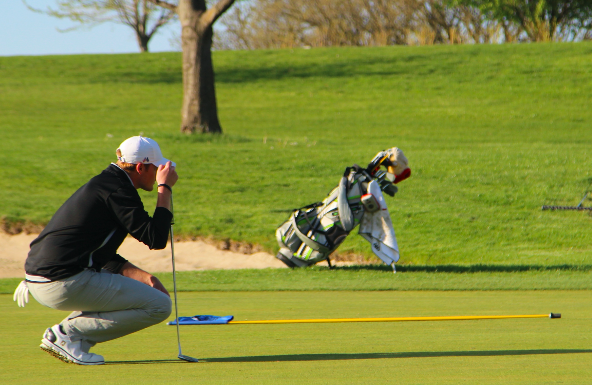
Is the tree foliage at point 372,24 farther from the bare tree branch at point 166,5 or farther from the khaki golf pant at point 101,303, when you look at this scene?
the khaki golf pant at point 101,303

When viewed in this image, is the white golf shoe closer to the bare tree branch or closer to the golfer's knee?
the golfer's knee

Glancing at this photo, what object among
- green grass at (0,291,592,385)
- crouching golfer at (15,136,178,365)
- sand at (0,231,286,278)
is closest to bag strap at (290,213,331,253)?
sand at (0,231,286,278)

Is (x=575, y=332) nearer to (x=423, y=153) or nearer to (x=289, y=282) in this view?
(x=289, y=282)

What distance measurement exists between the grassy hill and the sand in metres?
0.52

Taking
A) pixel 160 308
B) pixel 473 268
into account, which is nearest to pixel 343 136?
pixel 473 268

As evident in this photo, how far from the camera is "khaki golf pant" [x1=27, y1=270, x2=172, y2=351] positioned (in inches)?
187

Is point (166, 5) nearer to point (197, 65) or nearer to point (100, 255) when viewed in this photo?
point (197, 65)

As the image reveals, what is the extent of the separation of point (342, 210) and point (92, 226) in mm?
6082

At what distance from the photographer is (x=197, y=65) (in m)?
20.7

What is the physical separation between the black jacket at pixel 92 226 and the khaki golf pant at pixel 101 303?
3.7 inches

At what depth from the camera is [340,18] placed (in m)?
51.3

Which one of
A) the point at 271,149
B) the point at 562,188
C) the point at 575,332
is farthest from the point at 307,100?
the point at 575,332

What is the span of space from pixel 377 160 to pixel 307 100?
18.6 m

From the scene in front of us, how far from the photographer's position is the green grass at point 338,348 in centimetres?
439
